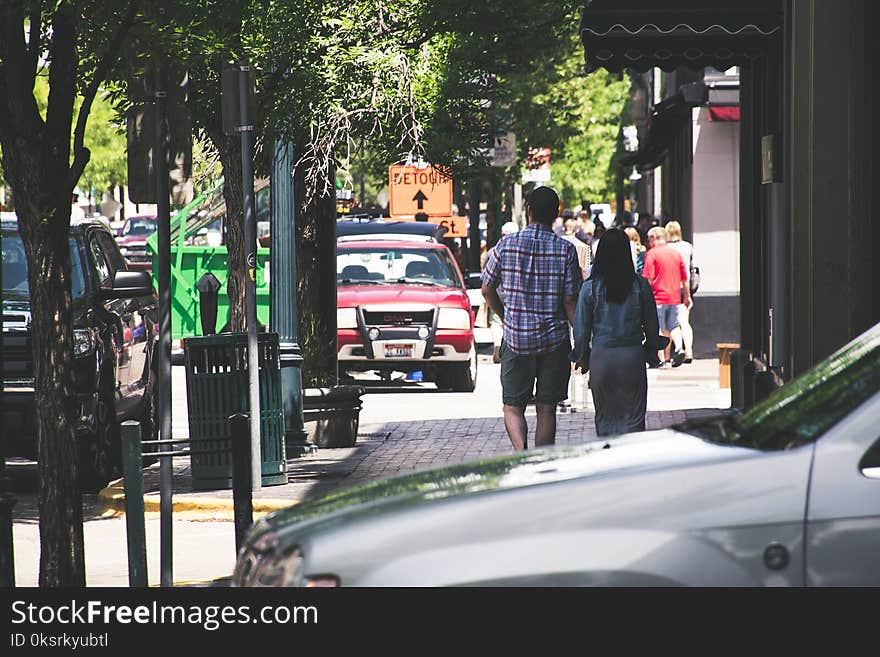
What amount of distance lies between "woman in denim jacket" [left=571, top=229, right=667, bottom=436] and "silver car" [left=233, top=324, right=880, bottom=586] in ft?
18.6

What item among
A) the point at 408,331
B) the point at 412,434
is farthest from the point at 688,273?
the point at 412,434

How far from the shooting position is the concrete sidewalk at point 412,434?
11.8 metres

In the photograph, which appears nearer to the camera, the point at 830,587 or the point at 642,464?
the point at 830,587

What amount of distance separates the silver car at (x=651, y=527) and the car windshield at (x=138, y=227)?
4298 cm

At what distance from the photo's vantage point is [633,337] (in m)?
10.1

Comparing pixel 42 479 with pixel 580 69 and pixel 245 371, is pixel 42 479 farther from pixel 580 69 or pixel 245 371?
pixel 580 69

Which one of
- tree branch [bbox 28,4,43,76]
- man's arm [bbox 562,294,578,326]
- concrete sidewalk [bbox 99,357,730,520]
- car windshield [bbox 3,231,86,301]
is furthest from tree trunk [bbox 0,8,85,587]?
car windshield [bbox 3,231,86,301]

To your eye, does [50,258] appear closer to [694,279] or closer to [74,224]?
[74,224]

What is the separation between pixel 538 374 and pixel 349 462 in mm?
2990

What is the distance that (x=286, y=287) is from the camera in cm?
1349

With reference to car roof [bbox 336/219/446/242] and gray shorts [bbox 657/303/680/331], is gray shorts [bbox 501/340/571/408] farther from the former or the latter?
car roof [bbox 336/219/446/242]

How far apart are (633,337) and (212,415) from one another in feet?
10.6

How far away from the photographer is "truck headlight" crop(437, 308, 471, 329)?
1942 centimetres
